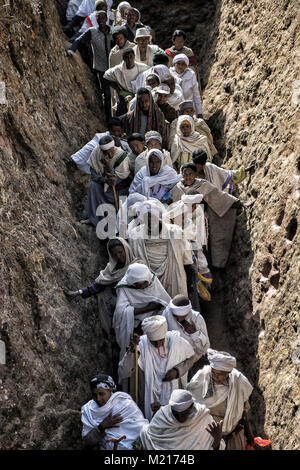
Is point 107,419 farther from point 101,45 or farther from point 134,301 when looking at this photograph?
point 101,45

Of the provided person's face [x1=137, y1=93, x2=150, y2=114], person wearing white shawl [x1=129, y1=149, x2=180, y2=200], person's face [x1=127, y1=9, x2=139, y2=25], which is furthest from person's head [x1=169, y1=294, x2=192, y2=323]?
person's face [x1=127, y1=9, x2=139, y2=25]

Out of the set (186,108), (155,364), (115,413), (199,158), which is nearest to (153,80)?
(186,108)

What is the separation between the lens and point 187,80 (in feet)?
42.7

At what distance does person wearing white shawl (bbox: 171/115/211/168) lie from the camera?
11.3m

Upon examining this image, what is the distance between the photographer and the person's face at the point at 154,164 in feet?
34.2

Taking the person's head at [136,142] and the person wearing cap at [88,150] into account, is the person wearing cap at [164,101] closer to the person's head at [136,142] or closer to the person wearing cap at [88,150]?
the person wearing cap at [88,150]

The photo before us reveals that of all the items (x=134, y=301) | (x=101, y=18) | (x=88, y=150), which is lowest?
(x=134, y=301)

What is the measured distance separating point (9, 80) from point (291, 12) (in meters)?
3.93

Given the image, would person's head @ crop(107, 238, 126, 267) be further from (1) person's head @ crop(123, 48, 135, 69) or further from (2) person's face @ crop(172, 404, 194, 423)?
(1) person's head @ crop(123, 48, 135, 69)

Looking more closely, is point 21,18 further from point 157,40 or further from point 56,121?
point 157,40

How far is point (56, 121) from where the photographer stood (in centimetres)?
1152

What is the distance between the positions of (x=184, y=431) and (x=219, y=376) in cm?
80

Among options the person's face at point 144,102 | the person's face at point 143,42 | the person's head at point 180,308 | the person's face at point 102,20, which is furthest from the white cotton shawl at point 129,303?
the person's face at point 102,20

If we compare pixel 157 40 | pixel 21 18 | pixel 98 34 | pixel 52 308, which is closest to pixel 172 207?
pixel 52 308
